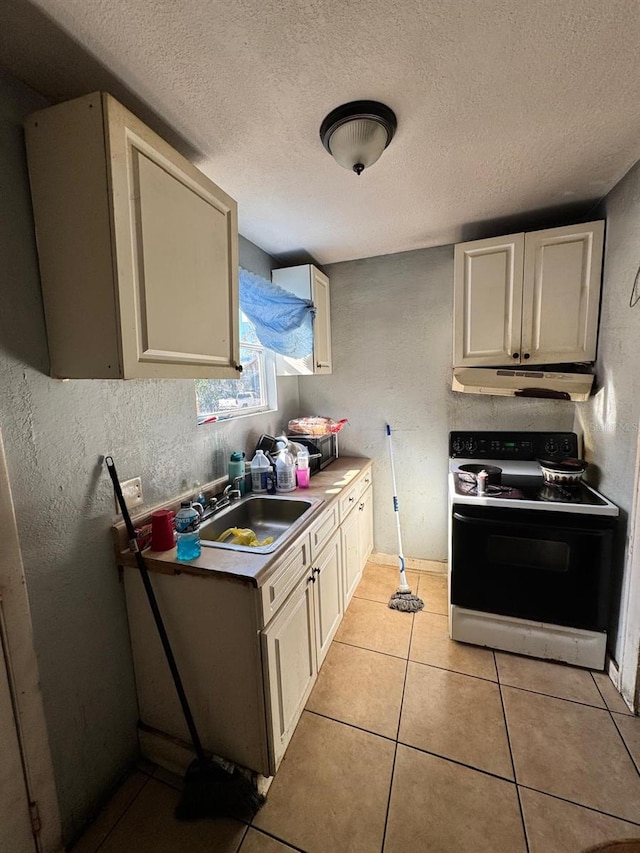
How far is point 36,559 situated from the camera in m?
1.06

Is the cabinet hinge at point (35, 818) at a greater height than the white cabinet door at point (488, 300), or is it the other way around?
the white cabinet door at point (488, 300)

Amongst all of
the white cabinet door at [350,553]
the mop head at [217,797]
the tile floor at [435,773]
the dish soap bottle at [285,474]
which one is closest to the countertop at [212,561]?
the dish soap bottle at [285,474]

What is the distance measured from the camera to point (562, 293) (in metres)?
1.90

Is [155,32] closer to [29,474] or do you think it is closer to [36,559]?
[29,474]

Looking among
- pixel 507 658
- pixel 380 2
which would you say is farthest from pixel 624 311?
pixel 507 658

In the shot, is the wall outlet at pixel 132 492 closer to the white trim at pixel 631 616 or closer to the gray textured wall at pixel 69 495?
the gray textured wall at pixel 69 495

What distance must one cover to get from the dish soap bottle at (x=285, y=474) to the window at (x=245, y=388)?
15.5 inches

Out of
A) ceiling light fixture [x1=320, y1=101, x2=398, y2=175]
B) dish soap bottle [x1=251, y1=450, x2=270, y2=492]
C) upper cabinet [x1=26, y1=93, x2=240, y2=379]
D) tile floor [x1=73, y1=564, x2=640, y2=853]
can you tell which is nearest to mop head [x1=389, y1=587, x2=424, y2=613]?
tile floor [x1=73, y1=564, x2=640, y2=853]

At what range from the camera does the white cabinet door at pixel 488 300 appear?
1.98 m

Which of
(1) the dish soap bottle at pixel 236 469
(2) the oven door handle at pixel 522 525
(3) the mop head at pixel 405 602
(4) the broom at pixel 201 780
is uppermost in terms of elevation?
(1) the dish soap bottle at pixel 236 469

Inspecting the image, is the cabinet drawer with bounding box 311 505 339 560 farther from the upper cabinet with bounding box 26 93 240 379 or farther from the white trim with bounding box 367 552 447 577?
the white trim with bounding box 367 552 447 577

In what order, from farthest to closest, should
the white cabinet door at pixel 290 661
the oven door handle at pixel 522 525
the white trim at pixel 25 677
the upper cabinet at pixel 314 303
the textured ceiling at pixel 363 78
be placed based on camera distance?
the upper cabinet at pixel 314 303 < the oven door handle at pixel 522 525 < the white cabinet door at pixel 290 661 < the white trim at pixel 25 677 < the textured ceiling at pixel 363 78

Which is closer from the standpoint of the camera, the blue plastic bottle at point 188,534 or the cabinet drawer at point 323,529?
the blue plastic bottle at point 188,534

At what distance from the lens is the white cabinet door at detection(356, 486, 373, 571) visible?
2407mm
